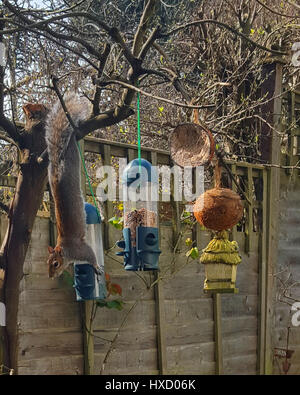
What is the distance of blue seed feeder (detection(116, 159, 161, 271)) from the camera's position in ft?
13.3

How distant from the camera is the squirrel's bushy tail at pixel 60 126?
386 centimetres

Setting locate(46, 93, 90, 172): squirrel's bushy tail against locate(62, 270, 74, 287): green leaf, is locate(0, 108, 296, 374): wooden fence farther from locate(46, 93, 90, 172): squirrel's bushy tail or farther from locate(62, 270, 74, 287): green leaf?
locate(46, 93, 90, 172): squirrel's bushy tail

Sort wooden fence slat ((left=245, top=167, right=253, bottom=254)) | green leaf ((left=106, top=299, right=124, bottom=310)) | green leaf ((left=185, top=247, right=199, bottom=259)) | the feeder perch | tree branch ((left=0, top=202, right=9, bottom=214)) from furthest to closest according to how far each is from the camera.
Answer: wooden fence slat ((left=245, top=167, right=253, bottom=254)) < green leaf ((left=185, top=247, right=199, bottom=259)) < the feeder perch < green leaf ((left=106, top=299, right=124, bottom=310)) < tree branch ((left=0, top=202, right=9, bottom=214))

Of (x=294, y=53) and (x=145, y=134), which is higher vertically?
(x=294, y=53)

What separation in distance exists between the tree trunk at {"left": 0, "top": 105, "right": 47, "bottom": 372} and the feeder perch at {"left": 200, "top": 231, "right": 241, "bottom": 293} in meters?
1.10

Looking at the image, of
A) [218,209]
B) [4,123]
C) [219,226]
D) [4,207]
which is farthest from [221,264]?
[4,123]

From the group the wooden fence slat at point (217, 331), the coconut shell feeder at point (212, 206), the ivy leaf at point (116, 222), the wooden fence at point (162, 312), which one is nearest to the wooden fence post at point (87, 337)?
the wooden fence at point (162, 312)

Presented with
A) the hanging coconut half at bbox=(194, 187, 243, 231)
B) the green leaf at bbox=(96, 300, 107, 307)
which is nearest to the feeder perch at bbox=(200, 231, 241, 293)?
the hanging coconut half at bbox=(194, 187, 243, 231)

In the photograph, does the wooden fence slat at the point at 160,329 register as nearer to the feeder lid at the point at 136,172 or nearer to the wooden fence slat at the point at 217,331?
the wooden fence slat at the point at 217,331

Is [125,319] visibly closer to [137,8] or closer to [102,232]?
[102,232]

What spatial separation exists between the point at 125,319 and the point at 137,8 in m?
4.98

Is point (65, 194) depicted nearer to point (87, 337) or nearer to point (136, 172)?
point (136, 172)
